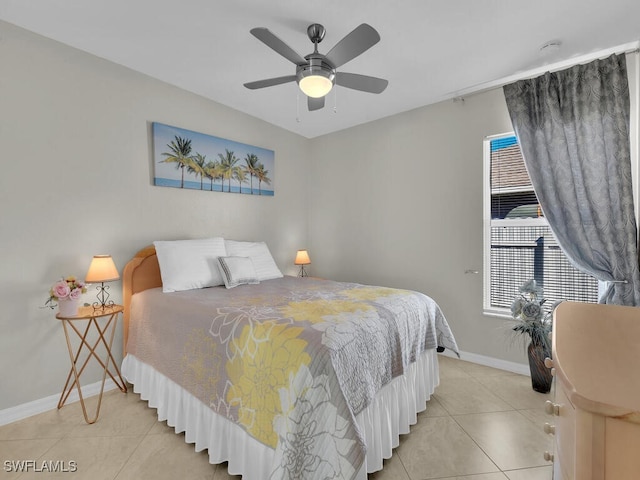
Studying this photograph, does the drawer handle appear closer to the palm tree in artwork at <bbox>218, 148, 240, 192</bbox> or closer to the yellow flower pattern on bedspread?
the yellow flower pattern on bedspread

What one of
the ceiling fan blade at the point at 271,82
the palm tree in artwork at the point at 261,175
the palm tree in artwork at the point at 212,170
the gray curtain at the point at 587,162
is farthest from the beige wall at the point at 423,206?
the ceiling fan blade at the point at 271,82

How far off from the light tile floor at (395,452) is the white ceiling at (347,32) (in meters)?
2.70

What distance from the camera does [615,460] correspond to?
1.76ft

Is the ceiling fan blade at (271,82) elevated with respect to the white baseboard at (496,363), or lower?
elevated

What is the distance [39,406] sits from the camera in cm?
222

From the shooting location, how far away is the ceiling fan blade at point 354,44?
1634mm

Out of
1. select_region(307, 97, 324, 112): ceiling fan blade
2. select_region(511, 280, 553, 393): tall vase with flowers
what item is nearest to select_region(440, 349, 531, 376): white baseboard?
select_region(511, 280, 553, 393): tall vase with flowers

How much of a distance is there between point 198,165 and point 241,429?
8.32ft

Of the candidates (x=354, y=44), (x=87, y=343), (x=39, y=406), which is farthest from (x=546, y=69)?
(x=39, y=406)

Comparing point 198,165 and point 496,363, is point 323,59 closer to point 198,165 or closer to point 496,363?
point 198,165

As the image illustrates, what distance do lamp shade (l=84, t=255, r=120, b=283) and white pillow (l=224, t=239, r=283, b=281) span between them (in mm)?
1019

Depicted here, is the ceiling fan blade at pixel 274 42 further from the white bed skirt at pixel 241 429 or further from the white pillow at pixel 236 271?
the white bed skirt at pixel 241 429

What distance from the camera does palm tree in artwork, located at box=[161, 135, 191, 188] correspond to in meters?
2.96

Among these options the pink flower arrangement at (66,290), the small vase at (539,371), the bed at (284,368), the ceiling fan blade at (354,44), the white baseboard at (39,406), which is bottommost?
the white baseboard at (39,406)
